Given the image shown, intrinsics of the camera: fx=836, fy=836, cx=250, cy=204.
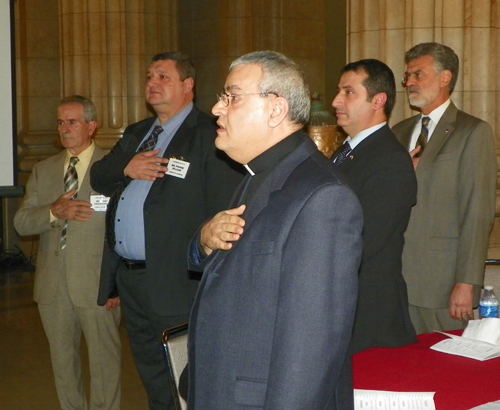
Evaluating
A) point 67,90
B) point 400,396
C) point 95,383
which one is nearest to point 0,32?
point 95,383

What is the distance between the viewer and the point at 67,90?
868cm

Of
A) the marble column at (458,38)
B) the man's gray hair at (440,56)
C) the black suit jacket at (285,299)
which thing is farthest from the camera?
the marble column at (458,38)

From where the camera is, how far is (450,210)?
4.17 meters

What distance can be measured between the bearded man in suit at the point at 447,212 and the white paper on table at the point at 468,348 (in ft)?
2.87

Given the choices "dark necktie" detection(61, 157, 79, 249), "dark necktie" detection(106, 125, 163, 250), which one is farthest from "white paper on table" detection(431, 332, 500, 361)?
"dark necktie" detection(61, 157, 79, 249)

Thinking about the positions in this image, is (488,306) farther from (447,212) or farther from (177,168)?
(177,168)

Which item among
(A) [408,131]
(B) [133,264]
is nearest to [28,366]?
(B) [133,264]

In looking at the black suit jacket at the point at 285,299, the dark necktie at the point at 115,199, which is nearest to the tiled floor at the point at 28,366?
the dark necktie at the point at 115,199

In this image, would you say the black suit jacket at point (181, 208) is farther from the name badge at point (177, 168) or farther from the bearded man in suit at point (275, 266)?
the bearded man in suit at point (275, 266)

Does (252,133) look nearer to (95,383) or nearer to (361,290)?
(361,290)

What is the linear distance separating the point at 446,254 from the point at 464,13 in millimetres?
1611

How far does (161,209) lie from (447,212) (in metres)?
1.42

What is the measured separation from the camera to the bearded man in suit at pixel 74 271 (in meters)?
4.69

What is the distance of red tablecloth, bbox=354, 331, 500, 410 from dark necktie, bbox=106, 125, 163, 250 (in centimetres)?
166
